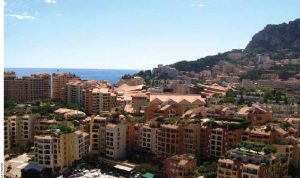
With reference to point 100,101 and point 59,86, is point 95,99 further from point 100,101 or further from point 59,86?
point 59,86

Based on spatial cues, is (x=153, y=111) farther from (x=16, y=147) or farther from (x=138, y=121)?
(x=16, y=147)

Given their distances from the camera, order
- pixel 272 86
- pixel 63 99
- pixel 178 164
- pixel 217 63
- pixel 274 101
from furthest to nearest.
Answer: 1. pixel 217 63
2. pixel 272 86
3. pixel 63 99
4. pixel 274 101
5. pixel 178 164

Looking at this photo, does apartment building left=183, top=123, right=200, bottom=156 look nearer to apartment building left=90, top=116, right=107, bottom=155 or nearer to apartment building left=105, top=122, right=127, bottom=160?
apartment building left=105, top=122, right=127, bottom=160

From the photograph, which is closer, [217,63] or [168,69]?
[168,69]

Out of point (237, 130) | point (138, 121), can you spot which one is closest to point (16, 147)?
point (138, 121)

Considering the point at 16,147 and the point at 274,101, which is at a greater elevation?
the point at 274,101

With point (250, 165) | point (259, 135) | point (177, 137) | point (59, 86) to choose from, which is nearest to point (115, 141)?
point (177, 137)

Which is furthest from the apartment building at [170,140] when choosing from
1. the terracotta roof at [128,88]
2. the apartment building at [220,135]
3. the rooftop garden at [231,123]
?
the terracotta roof at [128,88]
